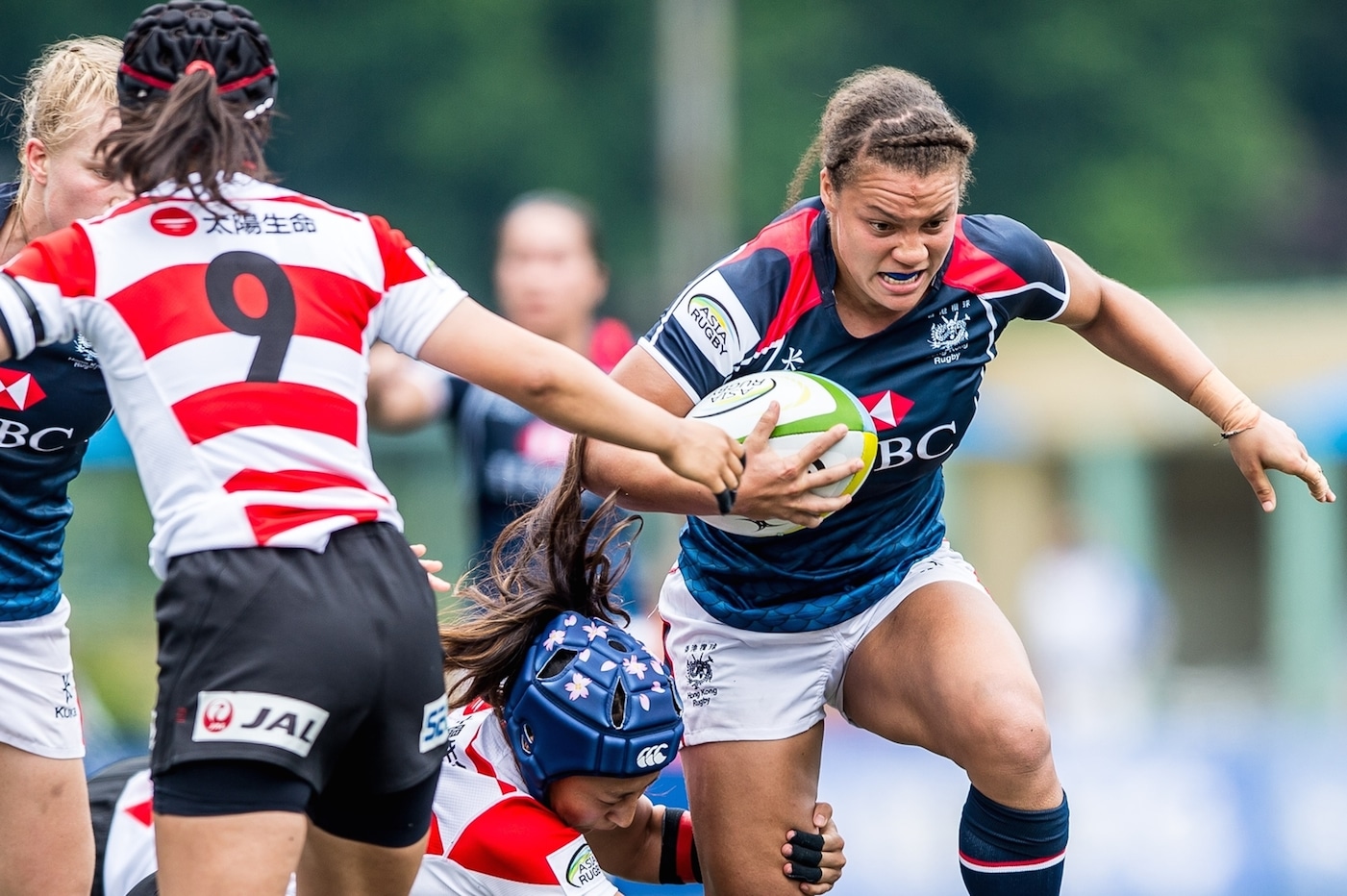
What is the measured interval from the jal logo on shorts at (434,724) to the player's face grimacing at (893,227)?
A: 132 centimetres

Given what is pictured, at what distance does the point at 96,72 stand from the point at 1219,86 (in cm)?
2577

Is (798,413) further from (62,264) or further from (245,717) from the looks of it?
(62,264)

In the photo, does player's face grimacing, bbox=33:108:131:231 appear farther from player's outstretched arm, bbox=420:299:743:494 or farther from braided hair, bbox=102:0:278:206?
player's outstretched arm, bbox=420:299:743:494

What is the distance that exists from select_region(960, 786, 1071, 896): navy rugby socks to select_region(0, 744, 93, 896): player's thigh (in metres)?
1.98

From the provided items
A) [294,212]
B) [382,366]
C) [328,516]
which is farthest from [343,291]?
[382,366]

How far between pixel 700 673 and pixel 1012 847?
87 cm

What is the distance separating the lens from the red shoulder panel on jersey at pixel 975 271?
3.94m

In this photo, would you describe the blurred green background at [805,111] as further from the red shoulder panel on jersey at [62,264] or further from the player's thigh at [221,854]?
A: the player's thigh at [221,854]

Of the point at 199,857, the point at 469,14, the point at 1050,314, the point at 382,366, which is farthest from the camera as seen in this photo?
the point at 469,14

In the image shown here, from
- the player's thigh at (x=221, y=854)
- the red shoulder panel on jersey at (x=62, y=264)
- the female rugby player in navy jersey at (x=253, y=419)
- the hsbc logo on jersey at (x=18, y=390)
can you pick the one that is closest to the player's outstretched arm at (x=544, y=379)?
the female rugby player in navy jersey at (x=253, y=419)

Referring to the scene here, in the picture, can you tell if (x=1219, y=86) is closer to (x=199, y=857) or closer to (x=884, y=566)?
(x=884, y=566)

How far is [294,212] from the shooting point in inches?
118

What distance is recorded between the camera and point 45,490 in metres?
3.97

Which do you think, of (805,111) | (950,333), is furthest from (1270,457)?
(805,111)
